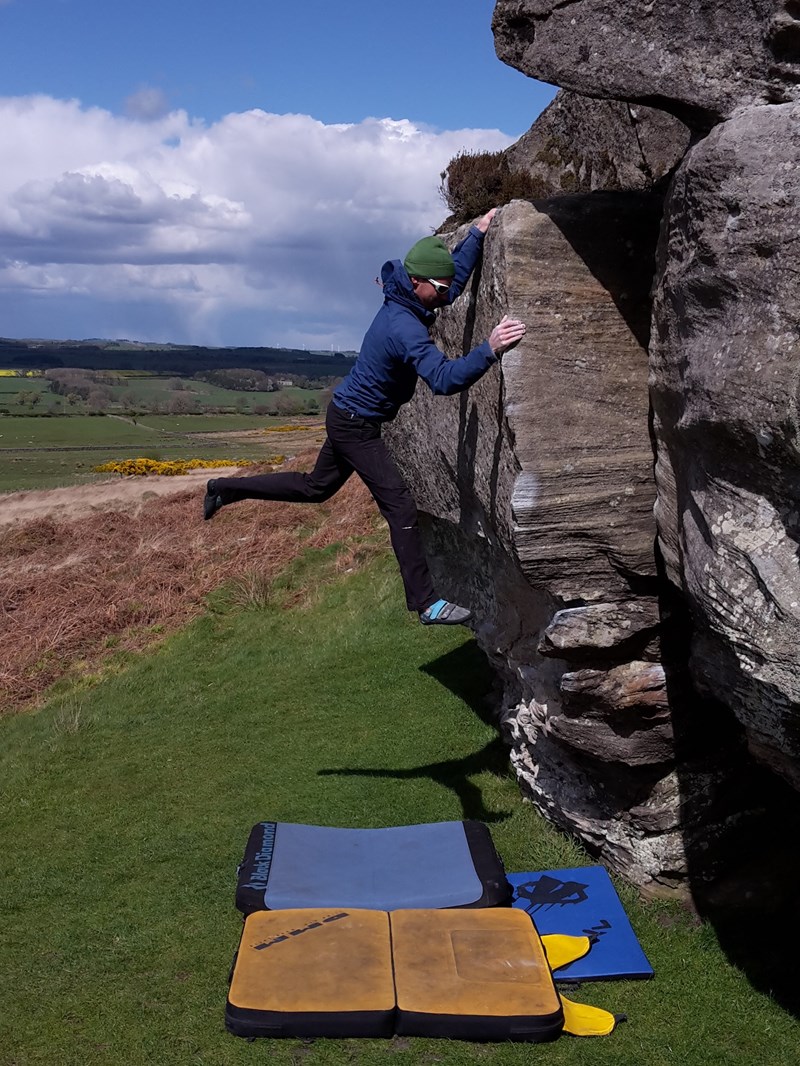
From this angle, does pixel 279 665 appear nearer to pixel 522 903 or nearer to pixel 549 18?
pixel 522 903

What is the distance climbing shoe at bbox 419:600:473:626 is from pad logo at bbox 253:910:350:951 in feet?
8.14

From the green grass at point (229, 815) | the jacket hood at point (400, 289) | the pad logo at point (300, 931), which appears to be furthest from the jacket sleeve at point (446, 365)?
the green grass at point (229, 815)

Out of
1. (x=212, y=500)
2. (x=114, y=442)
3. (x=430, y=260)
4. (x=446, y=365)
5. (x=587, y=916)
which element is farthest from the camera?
(x=114, y=442)

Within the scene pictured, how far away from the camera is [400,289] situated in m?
8.52

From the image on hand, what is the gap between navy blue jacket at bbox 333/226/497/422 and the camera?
24.9 feet

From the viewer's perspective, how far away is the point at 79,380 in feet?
337

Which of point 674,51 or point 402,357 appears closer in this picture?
point 674,51

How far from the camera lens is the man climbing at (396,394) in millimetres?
A: 8258

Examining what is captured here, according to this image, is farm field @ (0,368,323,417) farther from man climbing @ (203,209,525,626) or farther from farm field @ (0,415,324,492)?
man climbing @ (203,209,525,626)

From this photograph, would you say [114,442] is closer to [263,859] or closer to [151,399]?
[151,399]

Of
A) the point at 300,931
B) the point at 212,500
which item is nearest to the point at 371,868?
the point at 300,931

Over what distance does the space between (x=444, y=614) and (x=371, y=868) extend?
8.15ft

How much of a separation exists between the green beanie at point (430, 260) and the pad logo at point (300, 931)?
5.22m

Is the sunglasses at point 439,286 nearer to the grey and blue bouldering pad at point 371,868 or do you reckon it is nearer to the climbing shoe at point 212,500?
the climbing shoe at point 212,500
